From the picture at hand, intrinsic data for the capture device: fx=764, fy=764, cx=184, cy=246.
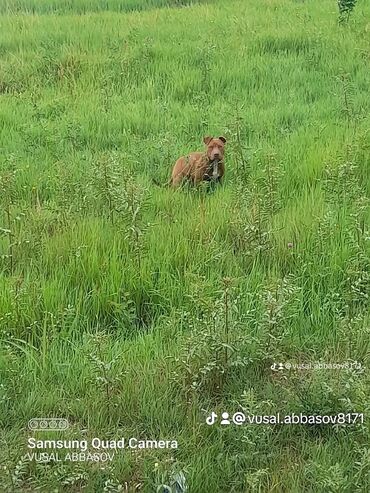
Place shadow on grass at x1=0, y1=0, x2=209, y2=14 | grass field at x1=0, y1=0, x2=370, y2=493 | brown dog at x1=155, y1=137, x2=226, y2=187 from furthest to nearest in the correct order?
shadow on grass at x1=0, y1=0, x2=209, y2=14 < brown dog at x1=155, y1=137, x2=226, y2=187 < grass field at x1=0, y1=0, x2=370, y2=493

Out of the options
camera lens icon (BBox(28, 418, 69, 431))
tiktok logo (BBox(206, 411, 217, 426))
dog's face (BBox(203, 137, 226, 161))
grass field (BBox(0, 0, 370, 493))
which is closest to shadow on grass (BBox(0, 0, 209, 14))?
grass field (BBox(0, 0, 370, 493))

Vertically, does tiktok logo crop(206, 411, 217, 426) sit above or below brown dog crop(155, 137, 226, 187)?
below

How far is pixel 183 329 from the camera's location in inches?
133

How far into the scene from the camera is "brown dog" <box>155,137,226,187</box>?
502 centimetres

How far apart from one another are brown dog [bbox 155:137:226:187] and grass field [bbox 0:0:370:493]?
0.38 feet

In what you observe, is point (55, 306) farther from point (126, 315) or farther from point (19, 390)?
point (19, 390)

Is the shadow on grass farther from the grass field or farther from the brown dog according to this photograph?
the brown dog

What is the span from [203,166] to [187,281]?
1.56 meters

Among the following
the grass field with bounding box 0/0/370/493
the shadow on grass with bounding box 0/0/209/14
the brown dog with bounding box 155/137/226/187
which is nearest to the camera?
the grass field with bounding box 0/0/370/493

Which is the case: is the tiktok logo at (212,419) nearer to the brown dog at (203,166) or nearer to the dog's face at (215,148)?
the brown dog at (203,166)

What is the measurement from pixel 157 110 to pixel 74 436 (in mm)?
3920

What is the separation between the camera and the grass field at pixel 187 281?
284 centimetres

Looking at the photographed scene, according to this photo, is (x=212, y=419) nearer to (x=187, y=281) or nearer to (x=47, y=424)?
(x=47, y=424)

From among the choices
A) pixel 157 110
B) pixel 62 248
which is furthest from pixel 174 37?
pixel 62 248
